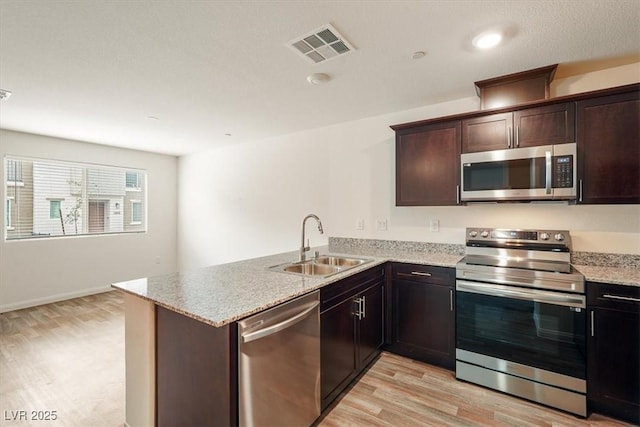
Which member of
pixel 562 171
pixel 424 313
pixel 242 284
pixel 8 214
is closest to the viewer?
pixel 242 284

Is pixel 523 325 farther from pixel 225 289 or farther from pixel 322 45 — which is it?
pixel 322 45

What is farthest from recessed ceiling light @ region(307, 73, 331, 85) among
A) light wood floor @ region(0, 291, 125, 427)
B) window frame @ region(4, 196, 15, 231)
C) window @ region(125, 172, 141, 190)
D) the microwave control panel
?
window frame @ region(4, 196, 15, 231)

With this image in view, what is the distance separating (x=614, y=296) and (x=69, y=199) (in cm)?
650

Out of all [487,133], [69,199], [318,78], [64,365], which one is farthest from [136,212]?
[487,133]

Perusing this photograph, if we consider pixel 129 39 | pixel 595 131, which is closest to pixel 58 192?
pixel 129 39

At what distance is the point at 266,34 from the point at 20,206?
4.64 metres

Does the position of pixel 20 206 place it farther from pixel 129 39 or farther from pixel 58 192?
pixel 129 39

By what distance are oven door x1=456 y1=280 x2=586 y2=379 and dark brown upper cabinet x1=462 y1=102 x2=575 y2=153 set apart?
3.78 feet

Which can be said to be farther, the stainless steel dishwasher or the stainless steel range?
the stainless steel range

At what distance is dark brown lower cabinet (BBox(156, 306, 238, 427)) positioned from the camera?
4.37 ft

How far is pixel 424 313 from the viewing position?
2.56 meters

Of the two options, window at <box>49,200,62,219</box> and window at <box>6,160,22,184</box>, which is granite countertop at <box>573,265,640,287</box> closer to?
window at <box>49,200,62,219</box>

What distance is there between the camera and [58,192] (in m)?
4.51

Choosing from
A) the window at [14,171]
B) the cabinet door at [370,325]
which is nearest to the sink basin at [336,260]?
the cabinet door at [370,325]
